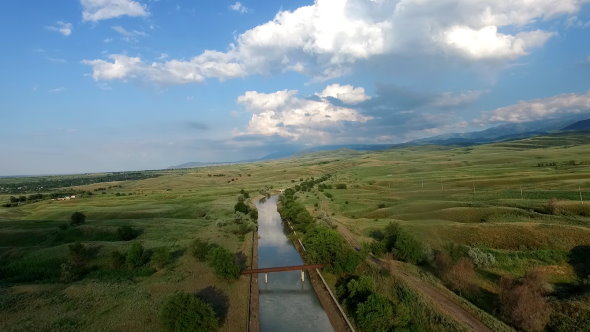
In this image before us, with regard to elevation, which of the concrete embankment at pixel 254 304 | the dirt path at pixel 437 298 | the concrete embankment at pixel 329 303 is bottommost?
the concrete embankment at pixel 329 303

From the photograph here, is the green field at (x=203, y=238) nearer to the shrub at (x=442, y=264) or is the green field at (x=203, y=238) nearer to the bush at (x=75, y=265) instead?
the bush at (x=75, y=265)

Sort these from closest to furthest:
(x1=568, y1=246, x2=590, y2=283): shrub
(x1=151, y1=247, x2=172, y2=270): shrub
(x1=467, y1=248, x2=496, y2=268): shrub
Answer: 1. (x1=568, y1=246, x2=590, y2=283): shrub
2. (x1=467, y1=248, x2=496, y2=268): shrub
3. (x1=151, y1=247, x2=172, y2=270): shrub

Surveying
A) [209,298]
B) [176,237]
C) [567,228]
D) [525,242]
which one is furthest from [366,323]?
[176,237]

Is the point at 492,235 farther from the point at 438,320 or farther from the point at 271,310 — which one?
the point at 271,310

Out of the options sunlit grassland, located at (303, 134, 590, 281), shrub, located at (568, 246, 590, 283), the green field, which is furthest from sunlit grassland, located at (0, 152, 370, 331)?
shrub, located at (568, 246, 590, 283)

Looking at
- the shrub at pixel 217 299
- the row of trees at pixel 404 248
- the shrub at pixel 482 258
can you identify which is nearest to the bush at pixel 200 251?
the shrub at pixel 217 299

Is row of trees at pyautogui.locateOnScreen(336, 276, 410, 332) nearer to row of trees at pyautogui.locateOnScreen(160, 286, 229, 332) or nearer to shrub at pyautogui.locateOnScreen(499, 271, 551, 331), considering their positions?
shrub at pyautogui.locateOnScreen(499, 271, 551, 331)
